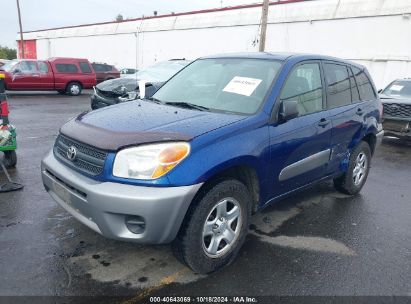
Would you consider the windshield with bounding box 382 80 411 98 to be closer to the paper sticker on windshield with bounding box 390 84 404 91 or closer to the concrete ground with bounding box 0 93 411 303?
the paper sticker on windshield with bounding box 390 84 404 91

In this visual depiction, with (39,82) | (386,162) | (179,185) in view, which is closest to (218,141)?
(179,185)

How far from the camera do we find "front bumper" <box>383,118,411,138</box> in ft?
27.6

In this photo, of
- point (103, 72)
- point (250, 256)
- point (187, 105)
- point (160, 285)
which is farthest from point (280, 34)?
point (160, 285)

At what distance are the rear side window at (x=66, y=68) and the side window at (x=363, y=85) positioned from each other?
14949 millimetres

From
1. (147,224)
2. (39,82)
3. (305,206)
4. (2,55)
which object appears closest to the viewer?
(147,224)

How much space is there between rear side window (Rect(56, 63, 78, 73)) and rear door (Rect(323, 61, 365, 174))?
49.4 feet

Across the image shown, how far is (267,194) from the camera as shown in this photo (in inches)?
139

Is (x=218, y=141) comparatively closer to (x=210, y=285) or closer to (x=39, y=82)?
(x=210, y=285)

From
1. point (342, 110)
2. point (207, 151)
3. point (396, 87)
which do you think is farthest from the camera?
point (396, 87)

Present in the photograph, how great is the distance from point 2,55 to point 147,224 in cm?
6981

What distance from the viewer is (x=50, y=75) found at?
16.7 m

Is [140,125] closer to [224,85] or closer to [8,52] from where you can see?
[224,85]

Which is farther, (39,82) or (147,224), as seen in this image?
(39,82)

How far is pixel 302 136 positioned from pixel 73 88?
16.0 metres
